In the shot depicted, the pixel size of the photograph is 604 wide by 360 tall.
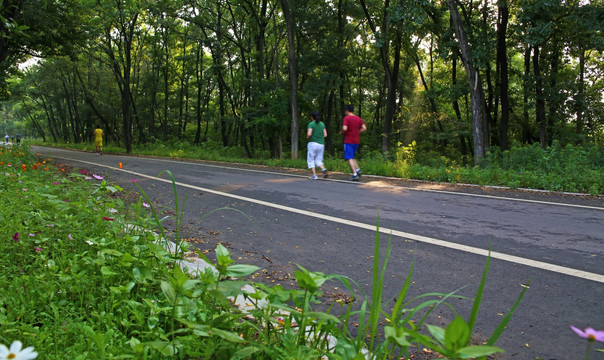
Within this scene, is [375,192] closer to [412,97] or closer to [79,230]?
[79,230]

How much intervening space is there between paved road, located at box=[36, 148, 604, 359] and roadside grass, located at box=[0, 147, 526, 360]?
22.9 inches

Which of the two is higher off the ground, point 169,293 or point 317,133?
point 317,133

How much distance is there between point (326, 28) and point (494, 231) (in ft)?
65.8

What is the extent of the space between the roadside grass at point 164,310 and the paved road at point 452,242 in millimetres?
583

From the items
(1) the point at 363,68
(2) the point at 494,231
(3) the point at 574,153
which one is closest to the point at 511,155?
(3) the point at 574,153

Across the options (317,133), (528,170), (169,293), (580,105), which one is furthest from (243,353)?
(580,105)

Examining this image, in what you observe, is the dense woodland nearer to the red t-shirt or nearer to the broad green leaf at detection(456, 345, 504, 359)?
the red t-shirt

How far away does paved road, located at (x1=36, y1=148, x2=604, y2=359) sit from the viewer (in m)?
2.71

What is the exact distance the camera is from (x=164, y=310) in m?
1.99

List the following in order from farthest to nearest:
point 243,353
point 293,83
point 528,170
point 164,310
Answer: point 293,83
point 528,170
point 164,310
point 243,353

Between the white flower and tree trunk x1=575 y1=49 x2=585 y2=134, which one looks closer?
the white flower

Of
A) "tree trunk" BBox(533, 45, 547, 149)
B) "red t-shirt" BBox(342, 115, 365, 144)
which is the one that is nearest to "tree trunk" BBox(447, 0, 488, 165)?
"red t-shirt" BBox(342, 115, 365, 144)

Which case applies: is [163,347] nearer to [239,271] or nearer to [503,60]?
[239,271]

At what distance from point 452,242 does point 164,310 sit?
3541 millimetres
